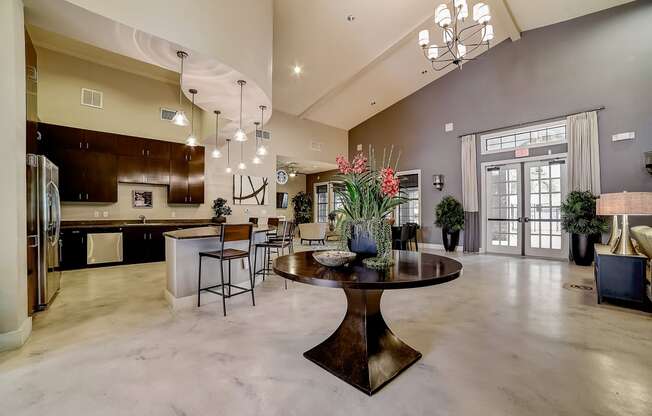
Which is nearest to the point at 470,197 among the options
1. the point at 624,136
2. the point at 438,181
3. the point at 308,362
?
the point at 438,181

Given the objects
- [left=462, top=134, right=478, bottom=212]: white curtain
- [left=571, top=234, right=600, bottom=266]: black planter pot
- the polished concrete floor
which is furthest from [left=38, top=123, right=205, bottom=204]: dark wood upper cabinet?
A: [left=571, top=234, right=600, bottom=266]: black planter pot

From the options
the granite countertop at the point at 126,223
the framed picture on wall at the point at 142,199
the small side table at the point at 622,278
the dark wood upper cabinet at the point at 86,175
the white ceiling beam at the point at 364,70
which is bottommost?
the small side table at the point at 622,278

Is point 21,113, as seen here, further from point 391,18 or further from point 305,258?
point 391,18

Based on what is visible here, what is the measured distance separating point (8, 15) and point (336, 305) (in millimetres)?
3913

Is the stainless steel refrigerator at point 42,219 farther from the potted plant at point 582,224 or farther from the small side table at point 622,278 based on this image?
the potted plant at point 582,224

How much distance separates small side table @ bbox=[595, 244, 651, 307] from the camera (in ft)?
10.2

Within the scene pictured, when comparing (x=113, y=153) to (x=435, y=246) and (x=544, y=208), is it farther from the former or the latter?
(x=544, y=208)

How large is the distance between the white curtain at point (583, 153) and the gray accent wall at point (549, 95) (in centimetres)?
13

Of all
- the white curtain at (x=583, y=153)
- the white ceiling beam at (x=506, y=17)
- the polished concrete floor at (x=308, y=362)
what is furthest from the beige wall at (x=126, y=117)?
the white curtain at (x=583, y=153)

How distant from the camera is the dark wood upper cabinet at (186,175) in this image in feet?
21.5

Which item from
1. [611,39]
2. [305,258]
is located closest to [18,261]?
[305,258]

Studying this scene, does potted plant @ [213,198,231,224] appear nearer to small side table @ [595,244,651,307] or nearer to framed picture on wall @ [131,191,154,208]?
framed picture on wall @ [131,191,154,208]

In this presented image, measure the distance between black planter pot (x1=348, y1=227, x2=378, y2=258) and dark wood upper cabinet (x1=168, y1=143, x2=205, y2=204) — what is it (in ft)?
18.9

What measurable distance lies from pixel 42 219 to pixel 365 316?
3.38m
